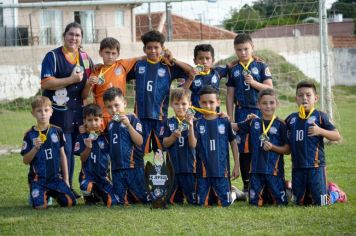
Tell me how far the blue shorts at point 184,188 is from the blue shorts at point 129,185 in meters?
0.33

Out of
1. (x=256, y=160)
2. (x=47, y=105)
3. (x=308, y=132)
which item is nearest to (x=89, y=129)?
(x=47, y=105)

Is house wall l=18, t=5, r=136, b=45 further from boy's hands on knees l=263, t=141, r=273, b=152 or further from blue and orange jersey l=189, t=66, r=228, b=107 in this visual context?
boy's hands on knees l=263, t=141, r=273, b=152

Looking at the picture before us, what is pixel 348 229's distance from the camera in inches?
245

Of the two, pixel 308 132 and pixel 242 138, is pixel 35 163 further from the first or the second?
pixel 308 132

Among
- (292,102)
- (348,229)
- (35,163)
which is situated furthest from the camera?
(292,102)

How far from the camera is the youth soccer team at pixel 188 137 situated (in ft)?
24.9

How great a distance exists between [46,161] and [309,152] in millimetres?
2913

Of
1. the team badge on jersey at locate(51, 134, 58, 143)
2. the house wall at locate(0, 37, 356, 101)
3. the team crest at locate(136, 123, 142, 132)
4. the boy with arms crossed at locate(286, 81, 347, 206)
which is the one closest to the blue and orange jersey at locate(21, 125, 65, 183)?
the team badge on jersey at locate(51, 134, 58, 143)

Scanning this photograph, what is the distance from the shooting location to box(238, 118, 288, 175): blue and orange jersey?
765 cm

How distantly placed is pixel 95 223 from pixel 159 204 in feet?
3.05

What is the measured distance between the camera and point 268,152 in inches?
302

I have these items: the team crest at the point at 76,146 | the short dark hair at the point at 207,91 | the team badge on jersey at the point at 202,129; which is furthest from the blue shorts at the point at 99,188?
the short dark hair at the point at 207,91

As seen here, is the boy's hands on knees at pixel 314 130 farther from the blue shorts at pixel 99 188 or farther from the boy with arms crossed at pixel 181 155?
the blue shorts at pixel 99 188

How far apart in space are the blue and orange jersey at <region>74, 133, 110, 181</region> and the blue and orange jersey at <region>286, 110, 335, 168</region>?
2.14m
